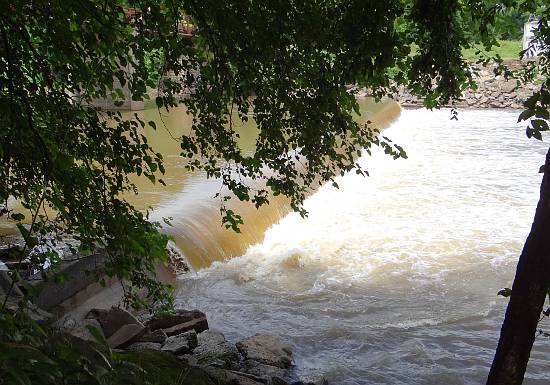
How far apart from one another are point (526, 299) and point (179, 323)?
442 cm

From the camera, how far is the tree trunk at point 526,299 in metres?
2.60

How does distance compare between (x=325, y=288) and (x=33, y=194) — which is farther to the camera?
(x=325, y=288)

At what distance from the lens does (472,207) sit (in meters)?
12.6

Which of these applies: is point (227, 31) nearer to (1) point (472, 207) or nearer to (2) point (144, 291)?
(2) point (144, 291)

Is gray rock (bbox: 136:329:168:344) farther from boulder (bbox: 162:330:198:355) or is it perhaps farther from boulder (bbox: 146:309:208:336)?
boulder (bbox: 146:309:208:336)

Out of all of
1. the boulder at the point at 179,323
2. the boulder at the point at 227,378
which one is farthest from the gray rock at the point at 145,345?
the boulder at the point at 227,378

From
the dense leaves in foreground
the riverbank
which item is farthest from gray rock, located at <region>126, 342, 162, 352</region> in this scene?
the riverbank

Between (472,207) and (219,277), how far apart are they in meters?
6.31

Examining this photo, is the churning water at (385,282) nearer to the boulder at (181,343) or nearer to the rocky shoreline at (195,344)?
the rocky shoreline at (195,344)

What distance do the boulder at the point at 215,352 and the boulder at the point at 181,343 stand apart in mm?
65

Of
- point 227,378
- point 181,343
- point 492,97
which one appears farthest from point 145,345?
point 492,97

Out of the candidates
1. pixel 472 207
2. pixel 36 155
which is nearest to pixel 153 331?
pixel 36 155

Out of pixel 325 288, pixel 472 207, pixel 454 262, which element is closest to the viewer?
pixel 325 288

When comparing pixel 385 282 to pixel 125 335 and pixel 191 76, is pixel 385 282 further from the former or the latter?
pixel 191 76
